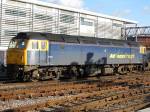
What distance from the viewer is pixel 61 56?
24812 mm

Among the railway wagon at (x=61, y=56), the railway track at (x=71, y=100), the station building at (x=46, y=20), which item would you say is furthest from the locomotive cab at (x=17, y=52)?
the station building at (x=46, y=20)

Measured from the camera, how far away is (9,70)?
23078mm

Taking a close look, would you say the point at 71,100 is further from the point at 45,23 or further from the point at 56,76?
the point at 45,23

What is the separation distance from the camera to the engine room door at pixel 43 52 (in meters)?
23.3

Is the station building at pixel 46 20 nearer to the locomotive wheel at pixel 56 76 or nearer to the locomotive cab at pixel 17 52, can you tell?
the locomotive cab at pixel 17 52

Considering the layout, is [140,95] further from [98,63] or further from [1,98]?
[98,63]

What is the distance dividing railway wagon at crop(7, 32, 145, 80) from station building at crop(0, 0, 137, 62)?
27.8 ft

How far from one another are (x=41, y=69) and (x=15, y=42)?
8.12 feet

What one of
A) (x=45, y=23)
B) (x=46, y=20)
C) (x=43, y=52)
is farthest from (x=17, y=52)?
(x=46, y=20)

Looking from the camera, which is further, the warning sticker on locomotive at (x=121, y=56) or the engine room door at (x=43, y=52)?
the warning sticker on locomotive at (x=121, y=56)

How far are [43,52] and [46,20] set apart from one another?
1671 cm

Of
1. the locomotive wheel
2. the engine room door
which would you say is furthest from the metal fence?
the engine room door

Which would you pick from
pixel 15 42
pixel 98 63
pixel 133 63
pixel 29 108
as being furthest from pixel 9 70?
pixel 133 63

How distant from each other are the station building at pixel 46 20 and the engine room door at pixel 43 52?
30.0ft
